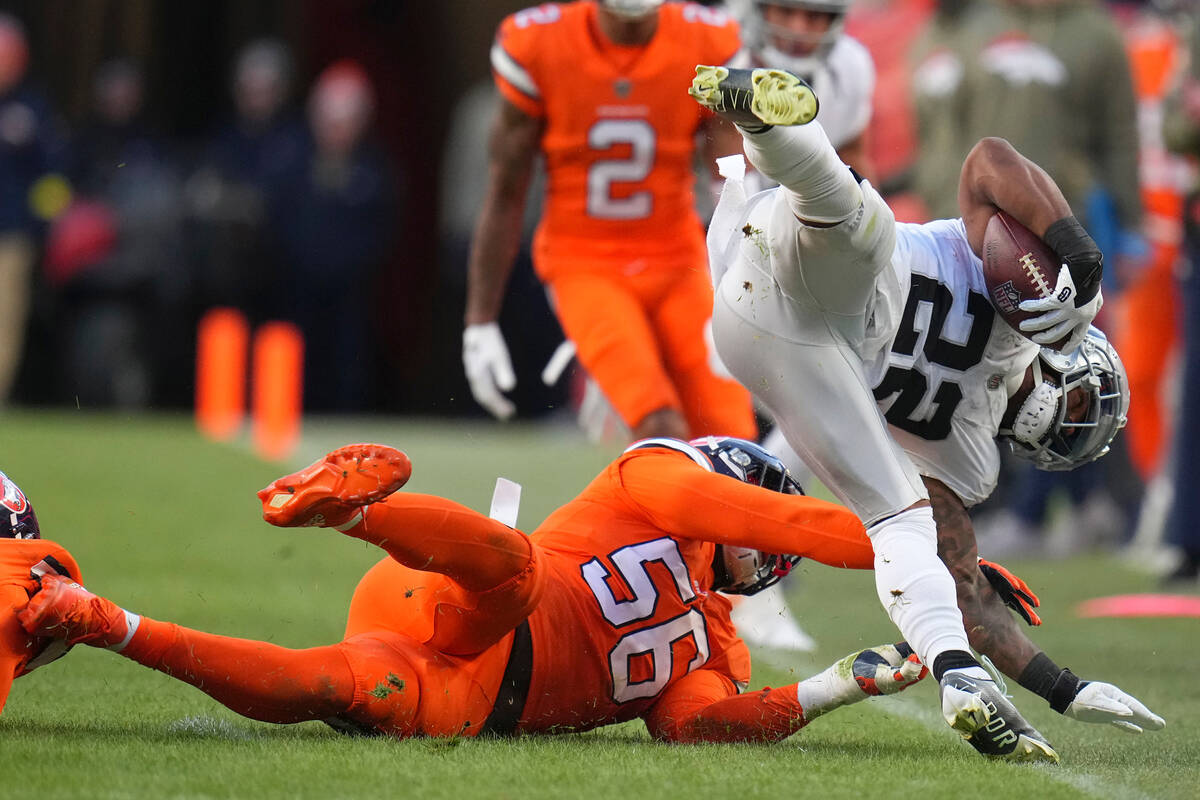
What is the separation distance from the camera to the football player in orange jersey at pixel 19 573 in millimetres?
3092

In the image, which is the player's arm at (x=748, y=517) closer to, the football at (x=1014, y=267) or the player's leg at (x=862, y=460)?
the player's leg at (x=862, y=460)

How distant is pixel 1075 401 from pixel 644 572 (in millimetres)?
938

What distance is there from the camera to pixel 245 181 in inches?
479

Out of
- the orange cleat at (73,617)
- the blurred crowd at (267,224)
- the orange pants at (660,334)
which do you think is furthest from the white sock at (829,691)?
the blurred crowd at (267,224)

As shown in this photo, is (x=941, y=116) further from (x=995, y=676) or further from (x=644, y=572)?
(x=995, y=676)

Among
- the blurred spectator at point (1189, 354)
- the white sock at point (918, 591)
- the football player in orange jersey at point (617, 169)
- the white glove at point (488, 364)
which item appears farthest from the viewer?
the blurred spectator at point (1189, 354)

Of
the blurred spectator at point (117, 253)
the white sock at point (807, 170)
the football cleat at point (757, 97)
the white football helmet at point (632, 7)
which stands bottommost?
the blurred spectator at point (117, 253)

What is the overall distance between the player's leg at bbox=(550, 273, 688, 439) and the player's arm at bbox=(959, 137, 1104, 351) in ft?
4.44

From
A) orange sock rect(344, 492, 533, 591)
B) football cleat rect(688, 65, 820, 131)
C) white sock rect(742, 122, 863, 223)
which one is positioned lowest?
orange sock rect(344, 492, 533, 591)

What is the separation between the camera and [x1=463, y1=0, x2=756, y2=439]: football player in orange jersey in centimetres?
509

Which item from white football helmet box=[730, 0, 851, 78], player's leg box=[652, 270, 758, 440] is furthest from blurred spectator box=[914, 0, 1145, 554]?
player's leg box=[652, 270, 758, 440]

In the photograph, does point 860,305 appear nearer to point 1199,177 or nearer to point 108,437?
point 1199,177

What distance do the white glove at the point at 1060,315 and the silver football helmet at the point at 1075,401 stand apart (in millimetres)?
152

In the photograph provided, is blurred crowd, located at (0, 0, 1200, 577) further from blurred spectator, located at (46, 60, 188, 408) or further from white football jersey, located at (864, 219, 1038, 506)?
white football jersey, located at (864, 219, 1038, 506)
